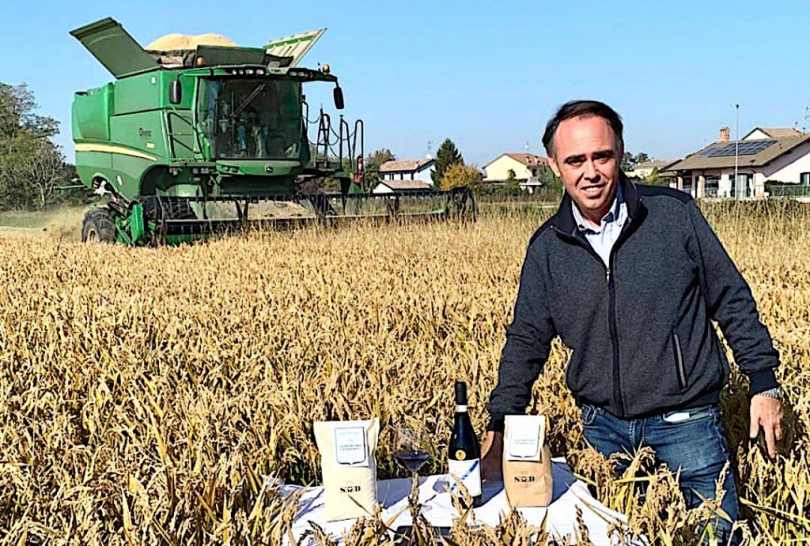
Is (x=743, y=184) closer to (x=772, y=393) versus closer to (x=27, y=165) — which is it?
(x=27, y=165)

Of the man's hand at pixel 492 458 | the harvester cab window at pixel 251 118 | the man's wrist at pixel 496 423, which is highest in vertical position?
the harvester cab window at pixel 251 118

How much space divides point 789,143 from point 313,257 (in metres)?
50.1

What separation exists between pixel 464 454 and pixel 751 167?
56.9 meters

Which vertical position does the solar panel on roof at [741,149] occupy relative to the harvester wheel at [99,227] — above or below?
above

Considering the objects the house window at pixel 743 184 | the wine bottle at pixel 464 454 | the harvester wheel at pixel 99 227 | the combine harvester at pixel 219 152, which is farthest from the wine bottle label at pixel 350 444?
the house window at pixel 743 184

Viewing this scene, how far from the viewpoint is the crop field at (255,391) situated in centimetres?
261

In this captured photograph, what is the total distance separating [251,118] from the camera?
46.1 ft

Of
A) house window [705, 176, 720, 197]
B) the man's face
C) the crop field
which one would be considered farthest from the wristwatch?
house window [705, 176, 720, 197]

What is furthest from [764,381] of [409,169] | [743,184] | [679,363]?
[409,169]

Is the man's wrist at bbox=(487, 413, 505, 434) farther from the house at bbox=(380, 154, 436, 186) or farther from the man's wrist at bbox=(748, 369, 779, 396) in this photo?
the house at bbox=(380, 154, 436, 186)

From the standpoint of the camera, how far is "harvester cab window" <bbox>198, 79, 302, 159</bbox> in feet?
45.0

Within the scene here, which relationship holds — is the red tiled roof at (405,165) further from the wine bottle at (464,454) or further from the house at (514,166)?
Answer: the wine bottle at (464,454)

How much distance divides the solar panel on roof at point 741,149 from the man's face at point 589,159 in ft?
188

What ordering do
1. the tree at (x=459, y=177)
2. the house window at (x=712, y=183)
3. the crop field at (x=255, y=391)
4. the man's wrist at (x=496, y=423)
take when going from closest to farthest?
the crop field at (x=255, y=391)
the man's wrist at (x=496, y=423)
the house window at (x=712, y=183)
the tree at (x=459, y=177)
